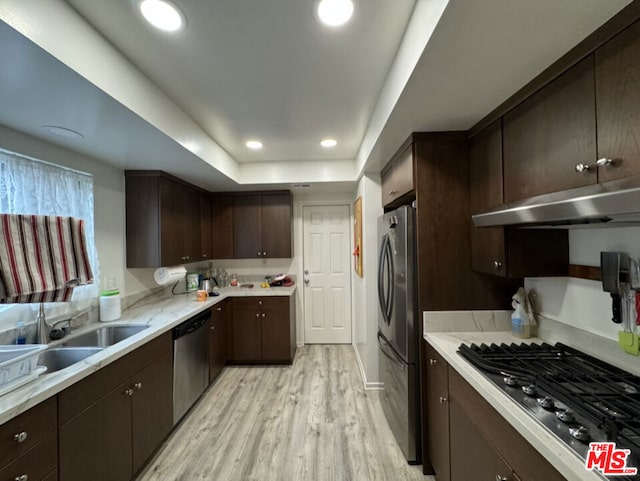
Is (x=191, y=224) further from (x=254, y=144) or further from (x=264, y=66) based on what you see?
(x=264, y=66)

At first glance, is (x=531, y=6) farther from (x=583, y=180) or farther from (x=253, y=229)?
(x=253, y=229)

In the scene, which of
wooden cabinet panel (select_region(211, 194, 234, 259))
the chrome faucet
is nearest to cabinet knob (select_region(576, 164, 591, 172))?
the chrome faucet

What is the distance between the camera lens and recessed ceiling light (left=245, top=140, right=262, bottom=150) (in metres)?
2.62

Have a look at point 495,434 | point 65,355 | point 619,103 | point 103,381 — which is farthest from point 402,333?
point 65,355

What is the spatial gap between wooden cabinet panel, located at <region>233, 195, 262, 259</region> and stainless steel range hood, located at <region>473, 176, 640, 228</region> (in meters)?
2.94

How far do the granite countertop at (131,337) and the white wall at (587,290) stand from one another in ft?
8.21

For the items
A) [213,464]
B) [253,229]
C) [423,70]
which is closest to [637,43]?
[423,70]

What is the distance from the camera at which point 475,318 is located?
1.81 metres

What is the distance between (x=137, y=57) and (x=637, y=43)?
2.02 m

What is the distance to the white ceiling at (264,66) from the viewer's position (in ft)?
3.09

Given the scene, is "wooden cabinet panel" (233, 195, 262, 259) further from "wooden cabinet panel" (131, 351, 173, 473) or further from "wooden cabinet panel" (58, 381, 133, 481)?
"wooden cabinet panel" (58, 381, 133, 481)

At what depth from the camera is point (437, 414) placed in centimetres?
162

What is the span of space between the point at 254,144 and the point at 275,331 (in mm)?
2157

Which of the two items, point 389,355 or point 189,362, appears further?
point 189,362
